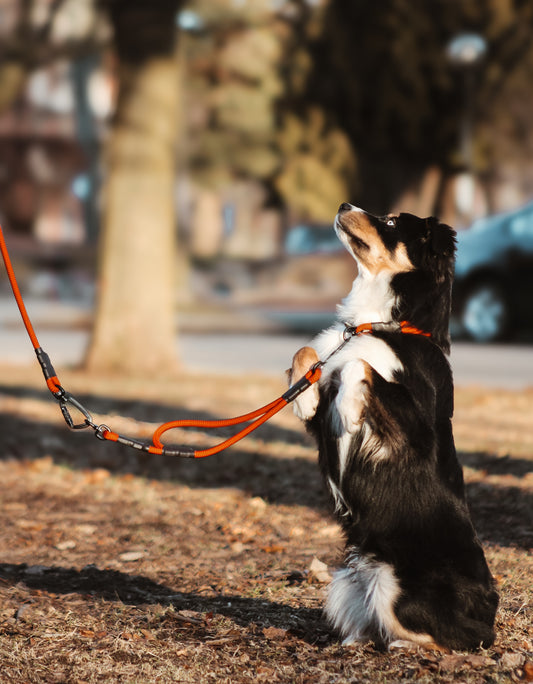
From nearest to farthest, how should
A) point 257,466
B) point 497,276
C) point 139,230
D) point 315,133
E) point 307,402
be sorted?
point 307,402
point 257,466
point 139,230
point 497,276
point 315,133

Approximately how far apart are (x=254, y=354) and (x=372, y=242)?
10732mm

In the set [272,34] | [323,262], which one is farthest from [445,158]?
[272,34]

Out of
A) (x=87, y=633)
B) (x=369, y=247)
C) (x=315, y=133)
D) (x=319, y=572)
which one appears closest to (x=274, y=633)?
(x=87, y=633)

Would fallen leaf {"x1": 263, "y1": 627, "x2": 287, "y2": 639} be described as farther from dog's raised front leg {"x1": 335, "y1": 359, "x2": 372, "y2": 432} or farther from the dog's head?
the dog's head

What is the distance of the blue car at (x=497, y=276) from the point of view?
14.7 meters

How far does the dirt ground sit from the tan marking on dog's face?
149cm

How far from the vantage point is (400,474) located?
11.8 ft

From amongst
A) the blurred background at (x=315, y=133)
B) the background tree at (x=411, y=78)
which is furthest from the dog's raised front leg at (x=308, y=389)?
the background tree at (x=411, y=78)

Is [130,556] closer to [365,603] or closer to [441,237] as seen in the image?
[365,603]

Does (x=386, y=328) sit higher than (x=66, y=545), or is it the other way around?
(x=386, y=328)

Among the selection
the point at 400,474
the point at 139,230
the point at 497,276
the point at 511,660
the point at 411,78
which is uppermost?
the point at 411,78

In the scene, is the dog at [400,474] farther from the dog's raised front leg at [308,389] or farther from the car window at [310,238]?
the car window at [310,238]

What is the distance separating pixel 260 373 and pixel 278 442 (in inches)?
160

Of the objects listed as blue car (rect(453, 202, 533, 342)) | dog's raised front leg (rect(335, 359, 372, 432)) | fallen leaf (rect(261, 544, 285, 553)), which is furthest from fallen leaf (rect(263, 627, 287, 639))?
blue car (rect(453, 202, 533, 342))
